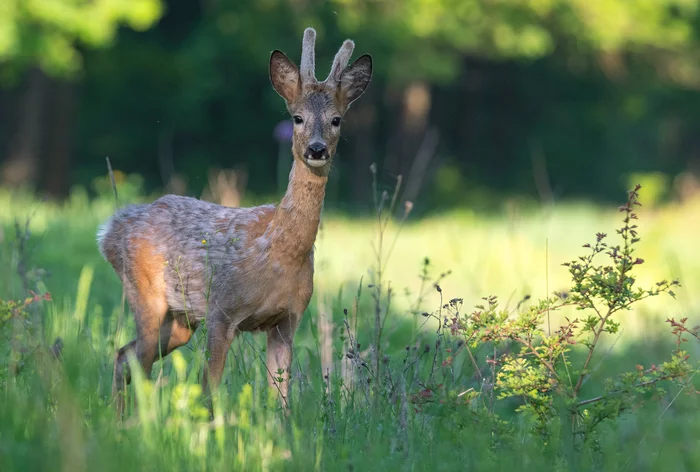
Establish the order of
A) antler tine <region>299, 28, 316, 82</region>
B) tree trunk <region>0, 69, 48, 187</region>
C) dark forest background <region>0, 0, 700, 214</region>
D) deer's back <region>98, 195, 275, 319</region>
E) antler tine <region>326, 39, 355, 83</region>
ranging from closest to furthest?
deer's back <region>98, 195, 275, 319</region>, antler tine <region>299, 28, 316, 82</region>, antler tine <region>326, 39, 355, 83</region>, dark forest background <region>0, 0, 700, 214</region>, tree trunk <region>0, 69, 48, 187</region>

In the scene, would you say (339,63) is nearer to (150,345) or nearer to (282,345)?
(282,345)

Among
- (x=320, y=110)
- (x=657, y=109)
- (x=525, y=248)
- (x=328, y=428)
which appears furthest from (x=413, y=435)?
(x=657, y=109)

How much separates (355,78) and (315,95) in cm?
30

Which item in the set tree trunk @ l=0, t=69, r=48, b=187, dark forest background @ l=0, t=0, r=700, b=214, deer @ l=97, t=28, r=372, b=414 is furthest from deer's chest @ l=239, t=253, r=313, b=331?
tree trunk @ l=0, t=69, r=48, b=187

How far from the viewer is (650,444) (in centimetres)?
451

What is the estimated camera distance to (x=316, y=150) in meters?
5.61

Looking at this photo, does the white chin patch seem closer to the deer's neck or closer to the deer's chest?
the deer's neck

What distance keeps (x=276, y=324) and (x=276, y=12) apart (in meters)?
15.0

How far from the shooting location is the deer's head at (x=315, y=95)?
5.71 metres

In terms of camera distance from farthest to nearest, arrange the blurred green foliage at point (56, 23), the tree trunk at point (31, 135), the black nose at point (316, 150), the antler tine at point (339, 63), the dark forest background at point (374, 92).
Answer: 1. the tree trunk at point (31, 135)
2. the dark forest background at point (374, 92)
3. the blurred green foliage at point (56, 23)
4. the antler tine at point (339, 63)
5. the black nose at point (316, 150)

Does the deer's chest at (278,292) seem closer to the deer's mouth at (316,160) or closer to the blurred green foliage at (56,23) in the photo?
the deer's mouth at (316,160)

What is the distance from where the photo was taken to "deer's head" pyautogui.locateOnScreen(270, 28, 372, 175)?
18.7 feet

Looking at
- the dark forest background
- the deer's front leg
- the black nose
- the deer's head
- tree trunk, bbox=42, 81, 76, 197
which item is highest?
the dark forest background

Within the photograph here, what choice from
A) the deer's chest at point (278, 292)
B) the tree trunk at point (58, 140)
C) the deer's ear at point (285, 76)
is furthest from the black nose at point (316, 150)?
the tree trunk at point (58, 140)
